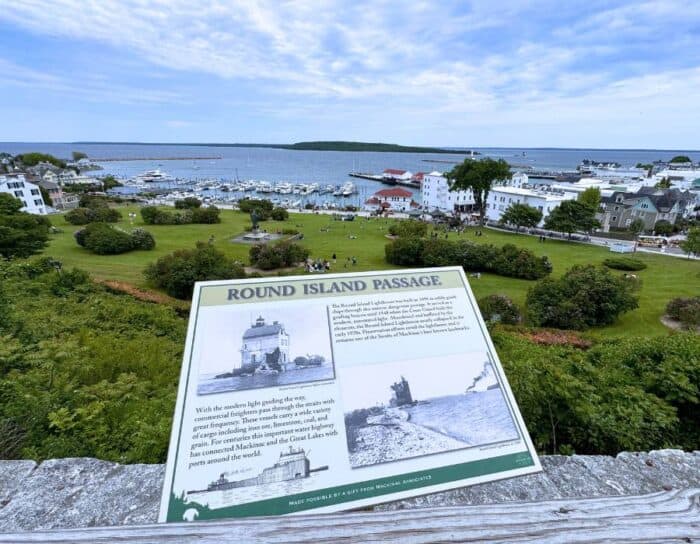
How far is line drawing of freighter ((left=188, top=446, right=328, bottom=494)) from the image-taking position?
2.21 meters

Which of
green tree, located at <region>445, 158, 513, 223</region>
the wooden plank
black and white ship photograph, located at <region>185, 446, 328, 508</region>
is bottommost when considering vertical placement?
green tree, located at <region>445, 158, 513, 223</region>

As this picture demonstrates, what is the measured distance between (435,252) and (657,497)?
2630 centimetres

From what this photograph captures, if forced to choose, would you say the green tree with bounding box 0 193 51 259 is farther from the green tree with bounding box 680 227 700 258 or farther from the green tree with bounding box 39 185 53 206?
the green tree with bounding box 680 227 700 258

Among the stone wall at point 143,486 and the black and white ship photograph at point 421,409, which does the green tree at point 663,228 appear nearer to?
the stone wall at point 143,486

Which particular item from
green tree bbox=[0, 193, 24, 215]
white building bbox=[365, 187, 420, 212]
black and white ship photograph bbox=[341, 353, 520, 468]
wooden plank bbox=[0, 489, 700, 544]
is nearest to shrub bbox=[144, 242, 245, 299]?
green tree bbox=[0, 193, 24, 215]

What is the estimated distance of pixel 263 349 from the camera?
2746mm

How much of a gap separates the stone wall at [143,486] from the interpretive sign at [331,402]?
293 mm

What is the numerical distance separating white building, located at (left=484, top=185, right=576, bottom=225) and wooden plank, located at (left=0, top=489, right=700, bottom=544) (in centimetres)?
4761

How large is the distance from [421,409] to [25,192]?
63190mm

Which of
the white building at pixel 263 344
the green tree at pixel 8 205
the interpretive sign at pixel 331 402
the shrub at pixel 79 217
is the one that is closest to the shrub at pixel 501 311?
the interpretive sign at pixel 331 402

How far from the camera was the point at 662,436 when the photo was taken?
398cm

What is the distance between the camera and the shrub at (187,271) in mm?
19305

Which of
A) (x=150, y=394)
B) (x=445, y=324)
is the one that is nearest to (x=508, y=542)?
(x=445, y=324)

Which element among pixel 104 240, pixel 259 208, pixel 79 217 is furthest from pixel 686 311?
pixel 79 217
